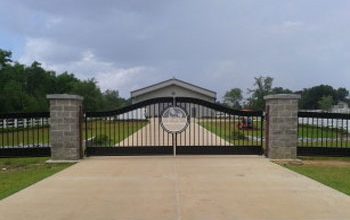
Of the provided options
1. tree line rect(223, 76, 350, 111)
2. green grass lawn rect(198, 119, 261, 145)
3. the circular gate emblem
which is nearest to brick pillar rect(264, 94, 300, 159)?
the circular gate emblem

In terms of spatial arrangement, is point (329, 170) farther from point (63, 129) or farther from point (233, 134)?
point (233, 134)

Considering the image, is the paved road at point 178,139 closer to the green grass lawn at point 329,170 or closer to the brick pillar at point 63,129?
the brick pillar at point 63,129

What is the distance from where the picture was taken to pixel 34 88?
68938 millimetres

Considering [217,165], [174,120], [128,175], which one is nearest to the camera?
[128,175]

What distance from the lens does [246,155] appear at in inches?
624

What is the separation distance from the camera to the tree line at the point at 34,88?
50.0 meters

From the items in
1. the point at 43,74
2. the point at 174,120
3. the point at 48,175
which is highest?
the point at 43,74

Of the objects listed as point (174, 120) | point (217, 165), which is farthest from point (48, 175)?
point (174, 120)

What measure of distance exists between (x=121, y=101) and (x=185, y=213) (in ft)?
279

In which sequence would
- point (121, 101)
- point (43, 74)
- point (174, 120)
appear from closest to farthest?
point (174, 120)
point (43, 74)
point (121, 101)

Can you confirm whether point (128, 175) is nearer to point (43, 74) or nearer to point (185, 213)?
point (185, 213)

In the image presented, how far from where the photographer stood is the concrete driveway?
7.71 metres

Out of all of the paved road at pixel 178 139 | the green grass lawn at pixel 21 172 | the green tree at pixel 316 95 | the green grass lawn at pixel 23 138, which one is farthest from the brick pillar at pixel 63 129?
the green tree at pixel 316 95

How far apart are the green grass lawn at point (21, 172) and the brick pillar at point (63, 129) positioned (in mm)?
622
